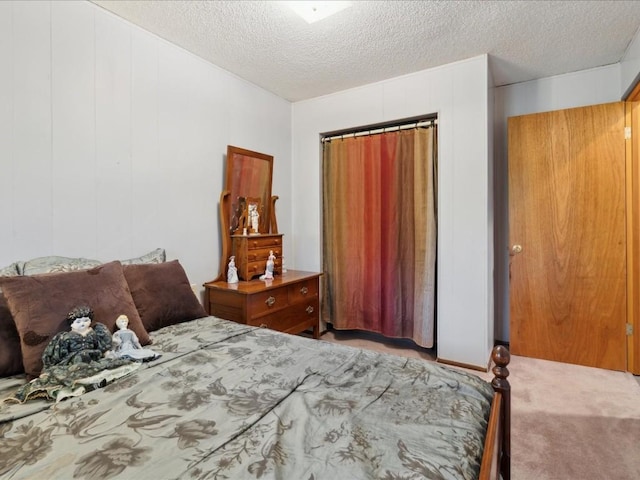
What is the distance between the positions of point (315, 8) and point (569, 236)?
273 cm

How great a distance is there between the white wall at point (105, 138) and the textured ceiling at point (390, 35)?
24 centimetres

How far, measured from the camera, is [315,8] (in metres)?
1.98

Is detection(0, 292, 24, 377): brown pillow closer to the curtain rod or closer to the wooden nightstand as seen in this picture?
the wooden nightstand

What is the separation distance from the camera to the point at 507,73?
3.00m

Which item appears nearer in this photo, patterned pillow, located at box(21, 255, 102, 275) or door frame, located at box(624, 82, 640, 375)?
patterned pillow, located at box(21, 255, 102, 275)

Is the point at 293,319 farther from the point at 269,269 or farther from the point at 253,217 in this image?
the point at 253,217

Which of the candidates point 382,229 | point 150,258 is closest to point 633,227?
point 382,229

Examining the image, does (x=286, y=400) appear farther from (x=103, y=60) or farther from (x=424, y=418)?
(x=103, y=60)

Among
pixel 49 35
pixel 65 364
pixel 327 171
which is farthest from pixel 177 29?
pixel 65 364

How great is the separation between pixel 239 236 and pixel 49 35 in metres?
1.65

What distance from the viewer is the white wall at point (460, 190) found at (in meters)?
2.66

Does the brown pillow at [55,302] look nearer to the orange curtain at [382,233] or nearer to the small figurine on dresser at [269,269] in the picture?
the small figurine on dresser at [269,269]

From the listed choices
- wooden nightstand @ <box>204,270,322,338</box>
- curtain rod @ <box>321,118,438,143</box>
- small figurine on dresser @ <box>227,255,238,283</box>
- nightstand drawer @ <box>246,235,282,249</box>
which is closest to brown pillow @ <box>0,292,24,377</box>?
wooden nightstand @ <box>204,270,322,338</box>

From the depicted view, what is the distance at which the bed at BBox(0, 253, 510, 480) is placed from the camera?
0.77m
